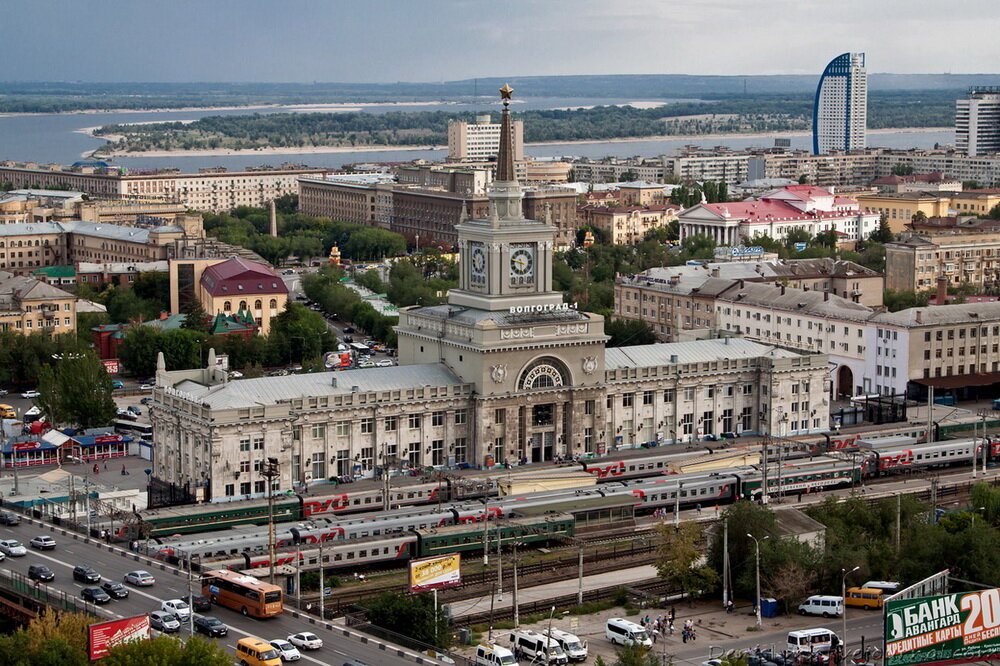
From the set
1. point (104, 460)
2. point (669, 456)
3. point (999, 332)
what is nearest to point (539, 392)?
point (669, 456)

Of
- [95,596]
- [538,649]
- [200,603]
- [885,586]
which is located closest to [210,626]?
[200,603]

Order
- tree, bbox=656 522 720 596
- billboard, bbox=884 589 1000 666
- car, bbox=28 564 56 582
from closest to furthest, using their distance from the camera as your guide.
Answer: billboard, bbox=884 589 1000 666, car, bbox=28 564 56 582, tree, bbox=656 522 720 596

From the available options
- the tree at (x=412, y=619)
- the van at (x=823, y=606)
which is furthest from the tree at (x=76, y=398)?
the van at (x=823, y=606)

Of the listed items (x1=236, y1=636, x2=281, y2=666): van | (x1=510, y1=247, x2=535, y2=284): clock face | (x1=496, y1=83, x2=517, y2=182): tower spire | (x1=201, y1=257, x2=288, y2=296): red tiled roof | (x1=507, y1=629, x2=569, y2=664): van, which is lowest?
(x1=507, y1=629, x2=569, y2=664): van

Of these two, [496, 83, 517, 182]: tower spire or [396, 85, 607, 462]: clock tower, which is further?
[496, 83, 517, 182]: tower spire

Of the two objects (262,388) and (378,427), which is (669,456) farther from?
(262,388)

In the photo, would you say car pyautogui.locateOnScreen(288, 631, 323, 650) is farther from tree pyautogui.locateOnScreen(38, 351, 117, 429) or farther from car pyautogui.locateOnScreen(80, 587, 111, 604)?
tree pyautogui.locateOnScreen(38, 351, 117, 429)

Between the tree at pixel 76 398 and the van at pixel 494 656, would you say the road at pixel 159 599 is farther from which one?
the tree at pixel 76 398

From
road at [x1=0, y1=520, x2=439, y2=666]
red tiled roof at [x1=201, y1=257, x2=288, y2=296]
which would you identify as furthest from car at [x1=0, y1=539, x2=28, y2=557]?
red tiled roof at [x1=201, y1=257, x2=288, y2=296]

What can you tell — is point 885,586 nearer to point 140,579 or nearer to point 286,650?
point 286,650
